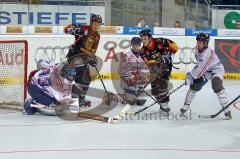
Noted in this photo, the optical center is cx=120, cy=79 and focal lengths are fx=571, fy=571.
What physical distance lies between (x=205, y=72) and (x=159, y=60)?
591 mm

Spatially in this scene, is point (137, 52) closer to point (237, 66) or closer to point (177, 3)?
point (237, 66)

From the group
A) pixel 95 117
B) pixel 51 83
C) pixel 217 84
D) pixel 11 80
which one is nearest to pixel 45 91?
pixel 51 83

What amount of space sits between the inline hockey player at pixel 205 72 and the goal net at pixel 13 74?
2.19m

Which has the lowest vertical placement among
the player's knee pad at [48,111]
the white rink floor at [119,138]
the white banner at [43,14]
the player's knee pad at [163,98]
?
the white rink floor at [119,138]

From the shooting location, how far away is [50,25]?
10883 mm

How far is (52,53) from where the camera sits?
1014 centimetres

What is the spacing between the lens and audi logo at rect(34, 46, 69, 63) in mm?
10008

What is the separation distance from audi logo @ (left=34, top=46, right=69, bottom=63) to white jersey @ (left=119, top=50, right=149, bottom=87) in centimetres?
233

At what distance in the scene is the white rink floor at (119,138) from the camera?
4781 mm

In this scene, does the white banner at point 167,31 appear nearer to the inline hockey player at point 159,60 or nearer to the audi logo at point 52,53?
the audi logo at point 52,53

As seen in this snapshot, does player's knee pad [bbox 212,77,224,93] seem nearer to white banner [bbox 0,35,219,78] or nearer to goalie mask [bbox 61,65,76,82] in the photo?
goalie mask [bbox 61,65,76,82]

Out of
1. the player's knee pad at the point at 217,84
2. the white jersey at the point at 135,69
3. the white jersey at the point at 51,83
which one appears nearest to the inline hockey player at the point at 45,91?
the white jersey at the point at 51,83

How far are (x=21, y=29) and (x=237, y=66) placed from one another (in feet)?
13.6

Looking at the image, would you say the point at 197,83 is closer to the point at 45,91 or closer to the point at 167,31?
the point at 45,91
